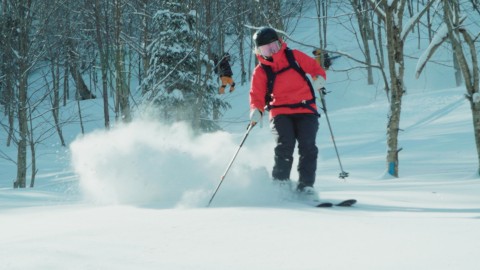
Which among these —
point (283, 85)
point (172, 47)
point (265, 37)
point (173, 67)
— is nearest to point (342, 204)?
point (283, 85)

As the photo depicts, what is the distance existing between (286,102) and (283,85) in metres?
0.18

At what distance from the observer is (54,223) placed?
4.39m

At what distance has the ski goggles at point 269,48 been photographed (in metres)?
5.73

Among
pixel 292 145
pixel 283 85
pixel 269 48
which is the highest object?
pixel 269 48

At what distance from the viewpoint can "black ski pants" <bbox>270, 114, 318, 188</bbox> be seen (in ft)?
19.2

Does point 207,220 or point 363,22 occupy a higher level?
point 363,22

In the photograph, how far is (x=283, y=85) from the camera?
19.1ft

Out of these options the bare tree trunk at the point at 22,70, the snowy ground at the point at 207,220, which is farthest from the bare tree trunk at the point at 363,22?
the bare tree trunk at the point at 22,70

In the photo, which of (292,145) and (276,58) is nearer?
(276,58)

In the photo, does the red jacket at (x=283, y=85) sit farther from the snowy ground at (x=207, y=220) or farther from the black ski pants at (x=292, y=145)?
the snowy ground at (x=207, y=220)

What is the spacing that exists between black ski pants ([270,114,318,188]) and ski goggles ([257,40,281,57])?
2.12ft

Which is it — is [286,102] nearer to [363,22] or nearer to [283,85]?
[283,85]

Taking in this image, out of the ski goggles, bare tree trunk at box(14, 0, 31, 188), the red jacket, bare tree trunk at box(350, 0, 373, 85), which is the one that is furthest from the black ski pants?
bare tree trunk at box(14, 0, 31, 188)

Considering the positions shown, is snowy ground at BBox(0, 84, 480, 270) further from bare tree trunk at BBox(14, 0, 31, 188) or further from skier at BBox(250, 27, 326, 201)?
bare tree trunk at BBox(14, 0, 31, 188)
